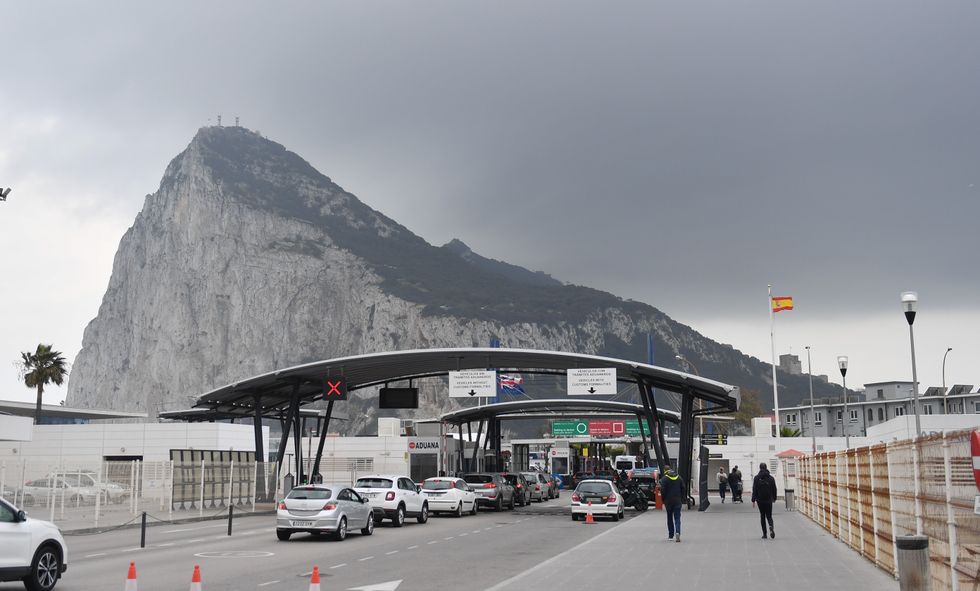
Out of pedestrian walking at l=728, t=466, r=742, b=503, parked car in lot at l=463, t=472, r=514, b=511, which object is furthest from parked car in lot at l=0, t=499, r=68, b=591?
pedestrian walking at l=728, t=466, r=742, b=503

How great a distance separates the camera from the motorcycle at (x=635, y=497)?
41.0 m

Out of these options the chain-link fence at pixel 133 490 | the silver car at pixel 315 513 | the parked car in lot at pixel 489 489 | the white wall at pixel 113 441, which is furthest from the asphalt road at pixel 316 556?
the white wall at pixel 113 441

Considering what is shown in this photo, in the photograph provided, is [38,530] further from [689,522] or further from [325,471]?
[325,471]

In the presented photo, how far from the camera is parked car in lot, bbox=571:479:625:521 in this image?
33.4 meters

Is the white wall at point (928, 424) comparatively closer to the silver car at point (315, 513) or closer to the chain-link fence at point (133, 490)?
the chain-link fence at point (133, 490)

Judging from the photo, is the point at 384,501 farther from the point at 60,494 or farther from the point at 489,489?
the point at 489,489

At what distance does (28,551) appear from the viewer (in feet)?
42.9

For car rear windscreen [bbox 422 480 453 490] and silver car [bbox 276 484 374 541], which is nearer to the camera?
silver car [bbox 276 484 374 541]

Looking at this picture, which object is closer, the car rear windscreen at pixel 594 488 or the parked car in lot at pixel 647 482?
the car rear windscreen at pixel 594 488

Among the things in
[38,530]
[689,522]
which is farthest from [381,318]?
[38,530]

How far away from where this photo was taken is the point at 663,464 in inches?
1666

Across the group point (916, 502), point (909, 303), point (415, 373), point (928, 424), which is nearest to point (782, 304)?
point (928, 424)

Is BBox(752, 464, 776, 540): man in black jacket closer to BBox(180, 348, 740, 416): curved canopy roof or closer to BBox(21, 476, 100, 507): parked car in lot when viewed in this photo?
BBox(180, 348, 740, 416): curved canopy roof

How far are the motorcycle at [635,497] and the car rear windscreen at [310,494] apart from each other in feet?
67.5
